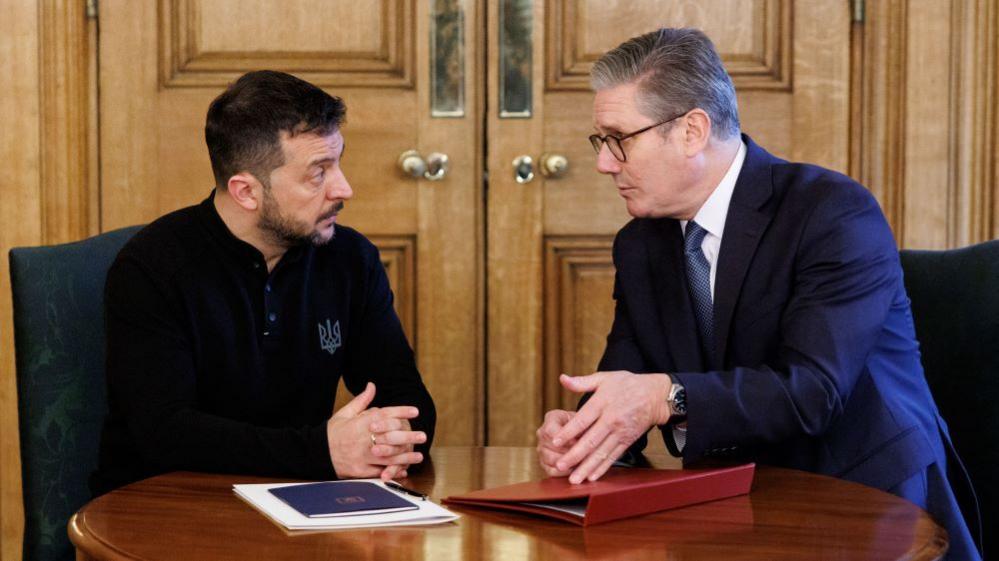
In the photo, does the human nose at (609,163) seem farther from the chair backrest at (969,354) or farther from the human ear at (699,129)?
the chair backrest at (969,354)

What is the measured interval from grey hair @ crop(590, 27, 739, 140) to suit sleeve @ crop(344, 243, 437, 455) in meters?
0.60

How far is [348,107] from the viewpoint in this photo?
9.77ft

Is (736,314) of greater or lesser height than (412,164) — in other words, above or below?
below

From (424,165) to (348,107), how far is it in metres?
0.23

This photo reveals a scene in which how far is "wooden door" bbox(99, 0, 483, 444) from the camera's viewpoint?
2.97m

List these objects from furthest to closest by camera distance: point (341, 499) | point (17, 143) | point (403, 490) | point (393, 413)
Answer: point (17, 143), point (393, 413), point (403, 490), point (341, 499)

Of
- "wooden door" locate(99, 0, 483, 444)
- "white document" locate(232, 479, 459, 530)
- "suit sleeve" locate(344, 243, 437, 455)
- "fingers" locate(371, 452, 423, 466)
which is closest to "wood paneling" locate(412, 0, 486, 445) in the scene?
"wooden door" locate(99, 0, 483, 444)

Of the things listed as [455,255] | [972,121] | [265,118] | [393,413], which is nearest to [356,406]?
[393,413]

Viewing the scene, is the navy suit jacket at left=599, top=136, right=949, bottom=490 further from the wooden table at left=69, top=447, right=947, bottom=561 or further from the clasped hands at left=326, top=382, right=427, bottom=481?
the clasped hands at left=326, top=382, right=427, bottom=481

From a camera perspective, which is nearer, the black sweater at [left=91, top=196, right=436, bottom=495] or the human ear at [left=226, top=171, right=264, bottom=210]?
the black sweater at [left=91, top=196, right=436, bottom=495]

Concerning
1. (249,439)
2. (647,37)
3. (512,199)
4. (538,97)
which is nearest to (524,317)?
(512,199)

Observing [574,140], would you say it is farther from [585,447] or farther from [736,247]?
[585,447]

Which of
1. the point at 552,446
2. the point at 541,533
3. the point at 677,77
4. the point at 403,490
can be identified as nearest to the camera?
the point at 541,533

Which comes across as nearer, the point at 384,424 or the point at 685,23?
the point at 384,424
